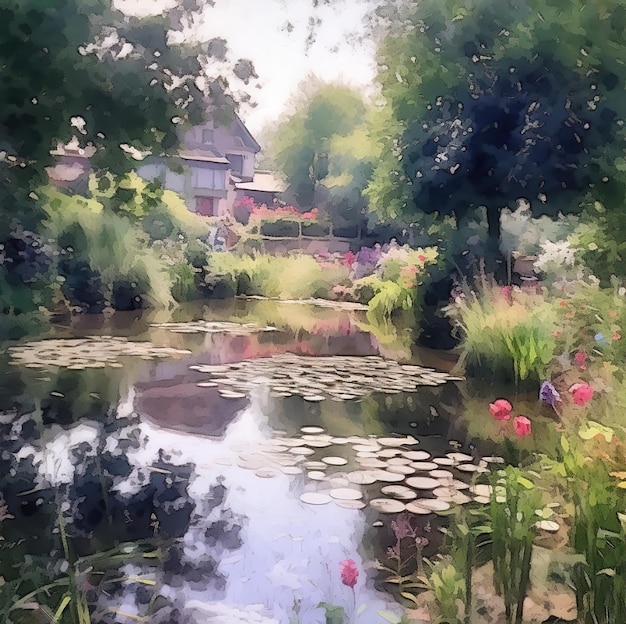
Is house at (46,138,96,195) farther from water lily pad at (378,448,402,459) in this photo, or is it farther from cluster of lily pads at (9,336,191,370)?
water lily pad at (378,448,402,459)

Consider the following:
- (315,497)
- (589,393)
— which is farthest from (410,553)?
(589,393)

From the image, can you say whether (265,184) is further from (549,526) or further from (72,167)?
(549,526)

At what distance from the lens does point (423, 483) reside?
4.97 feet

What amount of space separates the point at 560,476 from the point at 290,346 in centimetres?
121

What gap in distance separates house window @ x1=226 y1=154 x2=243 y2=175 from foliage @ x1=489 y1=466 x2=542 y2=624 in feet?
3.72

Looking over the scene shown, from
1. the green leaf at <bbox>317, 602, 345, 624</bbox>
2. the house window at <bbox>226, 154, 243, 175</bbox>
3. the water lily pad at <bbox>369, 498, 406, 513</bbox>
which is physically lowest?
the green leaf at <bbox>317, 602, 345, 624</bbox>

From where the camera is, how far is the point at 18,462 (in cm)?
159

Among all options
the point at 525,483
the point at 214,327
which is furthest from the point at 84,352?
the point at 525,483

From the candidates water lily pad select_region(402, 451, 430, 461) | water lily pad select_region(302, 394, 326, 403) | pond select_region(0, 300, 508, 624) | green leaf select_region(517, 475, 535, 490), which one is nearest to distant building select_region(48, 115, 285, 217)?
pond select_region(0, 300, 508, 624)

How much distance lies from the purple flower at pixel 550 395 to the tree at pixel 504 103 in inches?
19.0

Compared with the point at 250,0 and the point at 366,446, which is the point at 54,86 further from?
the point at 366,446

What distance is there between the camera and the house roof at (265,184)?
1.97 m

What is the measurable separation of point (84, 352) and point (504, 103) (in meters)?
1.51

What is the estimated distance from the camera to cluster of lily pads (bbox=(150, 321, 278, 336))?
2.45 metres
